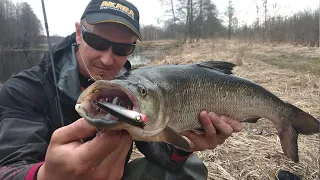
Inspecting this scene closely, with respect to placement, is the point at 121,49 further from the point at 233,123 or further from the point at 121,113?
the point at 121,113

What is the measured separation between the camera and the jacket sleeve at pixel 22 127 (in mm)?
1591

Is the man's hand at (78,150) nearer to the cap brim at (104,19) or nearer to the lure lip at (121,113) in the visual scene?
the lure lip at (121,113)

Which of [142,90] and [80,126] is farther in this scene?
[142,90]

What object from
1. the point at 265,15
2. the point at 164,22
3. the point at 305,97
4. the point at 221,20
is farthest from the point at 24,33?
the point at 305,97

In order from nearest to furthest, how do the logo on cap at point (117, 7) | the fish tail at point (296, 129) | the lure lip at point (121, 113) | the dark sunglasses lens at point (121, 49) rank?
1. the lure lip at point (121, 113)
2. the fish tail at point (296, 129)
3. the dark sunglasses lens at point (121, 49)
4. the logo on cap at point (117, 7)

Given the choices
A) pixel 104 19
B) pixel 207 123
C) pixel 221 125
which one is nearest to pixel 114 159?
pixel 207 123

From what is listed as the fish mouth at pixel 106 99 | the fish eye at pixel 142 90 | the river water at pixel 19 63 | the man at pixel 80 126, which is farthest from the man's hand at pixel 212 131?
the river water at pixel 19 63

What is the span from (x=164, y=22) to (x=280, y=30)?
1632 centimetres

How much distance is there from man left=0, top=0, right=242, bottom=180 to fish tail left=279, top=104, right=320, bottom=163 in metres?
0.52

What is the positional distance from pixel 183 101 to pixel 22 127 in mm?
1039

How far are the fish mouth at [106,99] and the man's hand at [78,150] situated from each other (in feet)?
0.21

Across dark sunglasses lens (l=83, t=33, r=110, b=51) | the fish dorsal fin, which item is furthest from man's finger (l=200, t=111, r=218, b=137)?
dark sunglasses lens (l=83, t=33, r=110, b=51)

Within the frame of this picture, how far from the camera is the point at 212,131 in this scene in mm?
2170

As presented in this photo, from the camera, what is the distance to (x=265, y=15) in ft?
92.0
